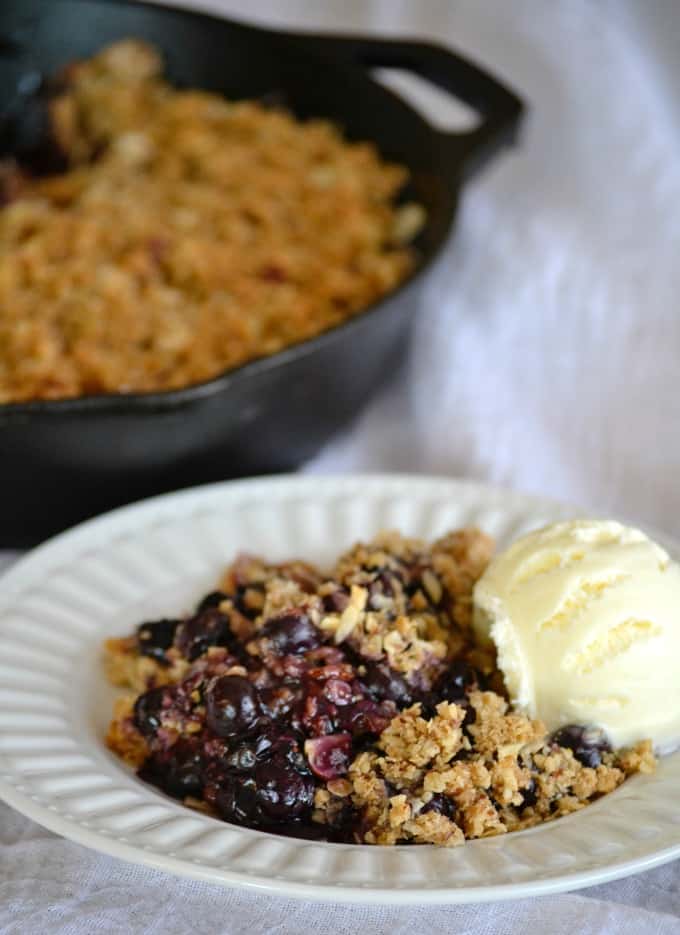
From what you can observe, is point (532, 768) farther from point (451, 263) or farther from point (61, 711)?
point (451, 263)

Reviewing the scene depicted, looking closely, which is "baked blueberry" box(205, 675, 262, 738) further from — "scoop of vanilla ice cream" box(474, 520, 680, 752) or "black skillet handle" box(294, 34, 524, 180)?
"black skillet handle" box(294, 34, 524, 180)

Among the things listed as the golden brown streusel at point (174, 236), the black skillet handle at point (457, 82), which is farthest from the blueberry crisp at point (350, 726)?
the black skillet handle at point (457, 82)

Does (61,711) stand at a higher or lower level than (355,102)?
lower

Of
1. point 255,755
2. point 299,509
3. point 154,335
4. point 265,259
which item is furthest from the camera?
point 265,259

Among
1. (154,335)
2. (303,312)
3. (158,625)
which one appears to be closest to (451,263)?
(303,312)

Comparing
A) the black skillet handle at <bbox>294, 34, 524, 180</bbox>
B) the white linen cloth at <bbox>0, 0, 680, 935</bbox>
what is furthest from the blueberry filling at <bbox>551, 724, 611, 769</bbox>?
the black skillet handle at <bbox>294, 34, 524, 180</bbox>

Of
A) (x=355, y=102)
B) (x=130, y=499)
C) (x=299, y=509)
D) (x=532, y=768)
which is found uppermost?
(x=355, y=102)
